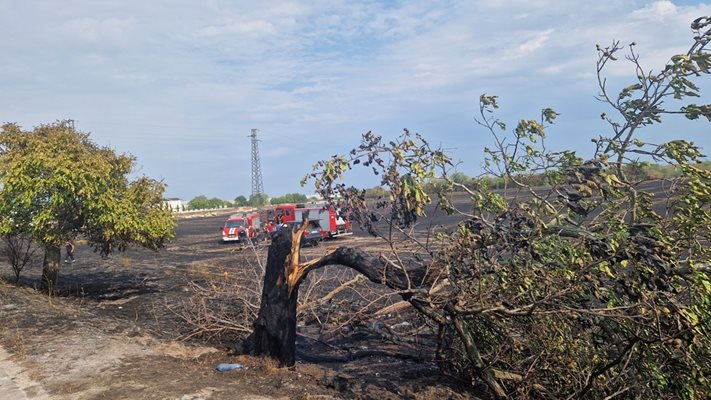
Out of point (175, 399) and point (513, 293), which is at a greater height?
point (513, 293)

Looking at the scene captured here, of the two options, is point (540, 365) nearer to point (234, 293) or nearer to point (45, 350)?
point (234, 293)

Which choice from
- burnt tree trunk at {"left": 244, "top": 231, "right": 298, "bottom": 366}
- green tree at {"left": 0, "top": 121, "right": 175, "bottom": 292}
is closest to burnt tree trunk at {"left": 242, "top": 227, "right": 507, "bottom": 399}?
burnt tree trunk at {"left": 244, "top": 231, "right": 298, "bottom": 366}

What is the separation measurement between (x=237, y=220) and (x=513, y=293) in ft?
101

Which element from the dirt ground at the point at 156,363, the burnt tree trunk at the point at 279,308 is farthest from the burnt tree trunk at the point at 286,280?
the dirt ground at the point at 156,363

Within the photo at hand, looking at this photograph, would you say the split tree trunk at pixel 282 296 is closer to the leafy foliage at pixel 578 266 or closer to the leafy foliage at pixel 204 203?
the leafy foliage at pixel 578 266

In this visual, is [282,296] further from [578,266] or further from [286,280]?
[578,266]

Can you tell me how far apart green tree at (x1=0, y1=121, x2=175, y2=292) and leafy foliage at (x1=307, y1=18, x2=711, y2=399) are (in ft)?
29.3

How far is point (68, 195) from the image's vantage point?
13.2 meters

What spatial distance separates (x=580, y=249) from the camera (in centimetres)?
579

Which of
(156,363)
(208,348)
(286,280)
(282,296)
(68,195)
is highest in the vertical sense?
(68,195)

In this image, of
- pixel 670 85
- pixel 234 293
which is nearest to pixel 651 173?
pixel 670 85

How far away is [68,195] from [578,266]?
11.2 metres

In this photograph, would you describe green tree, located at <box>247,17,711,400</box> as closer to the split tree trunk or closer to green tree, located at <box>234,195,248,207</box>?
the split tree trunk

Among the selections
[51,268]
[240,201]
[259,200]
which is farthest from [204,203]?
[51,268]
